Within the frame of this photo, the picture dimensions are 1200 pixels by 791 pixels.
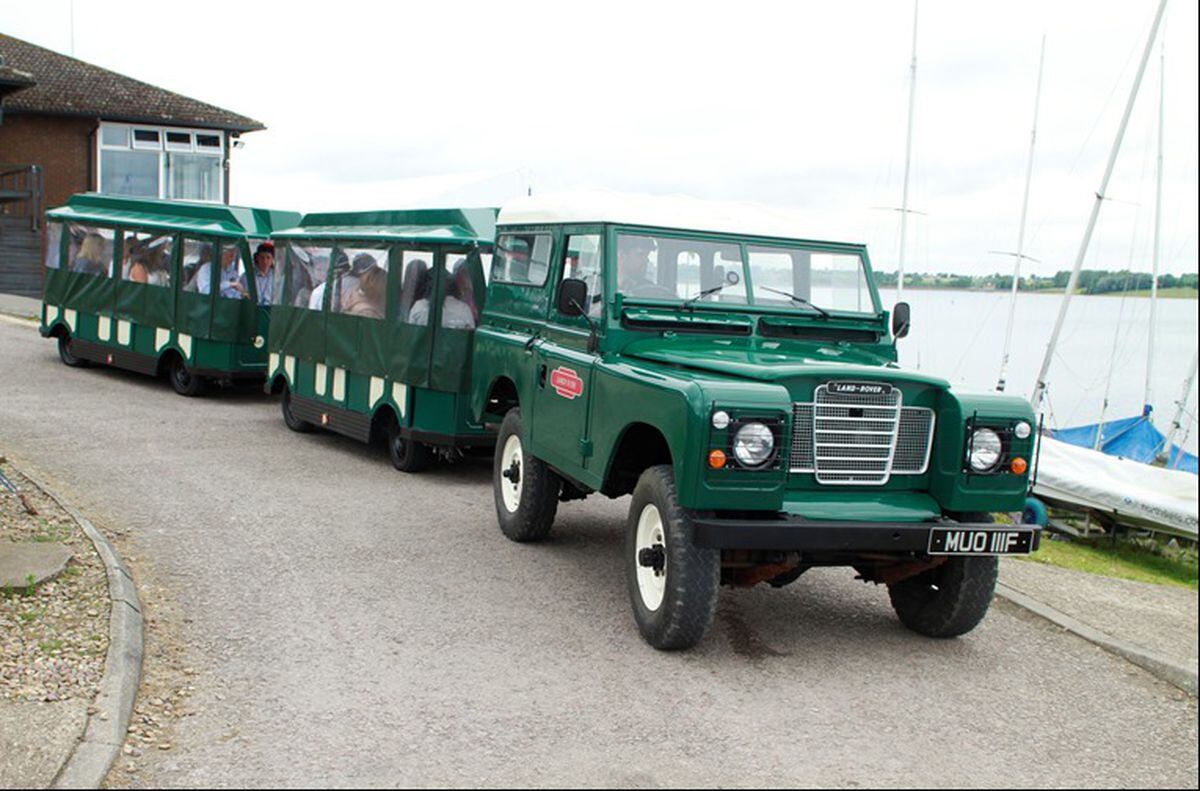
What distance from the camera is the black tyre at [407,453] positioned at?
1297 centimetres

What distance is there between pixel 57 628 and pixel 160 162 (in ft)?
114

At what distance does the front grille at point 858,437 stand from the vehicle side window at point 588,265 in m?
1.89

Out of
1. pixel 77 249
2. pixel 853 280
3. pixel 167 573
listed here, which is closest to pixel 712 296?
pixel 853 280

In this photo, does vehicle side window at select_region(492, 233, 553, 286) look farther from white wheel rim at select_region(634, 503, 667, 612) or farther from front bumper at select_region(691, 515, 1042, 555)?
front bumper at select_region(691, 515, 1042, 555)

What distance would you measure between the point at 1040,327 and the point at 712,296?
22.8m

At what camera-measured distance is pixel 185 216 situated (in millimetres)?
19250

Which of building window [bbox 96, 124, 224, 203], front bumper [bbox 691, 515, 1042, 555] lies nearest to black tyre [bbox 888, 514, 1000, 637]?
front bumper [bbox 691, 515, 1042, 555]

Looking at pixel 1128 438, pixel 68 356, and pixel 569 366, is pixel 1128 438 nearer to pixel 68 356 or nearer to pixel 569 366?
pixel 68 356

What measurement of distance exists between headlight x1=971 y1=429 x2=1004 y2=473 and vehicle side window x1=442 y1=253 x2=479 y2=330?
6411mm

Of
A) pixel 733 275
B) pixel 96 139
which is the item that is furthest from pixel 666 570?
pixel 96 139

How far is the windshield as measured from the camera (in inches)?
342

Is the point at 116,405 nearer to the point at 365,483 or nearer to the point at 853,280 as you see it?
the point at 365,483

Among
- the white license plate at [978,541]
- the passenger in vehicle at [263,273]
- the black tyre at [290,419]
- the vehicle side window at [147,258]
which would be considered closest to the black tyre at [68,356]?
the vehicle side window at [147,258]

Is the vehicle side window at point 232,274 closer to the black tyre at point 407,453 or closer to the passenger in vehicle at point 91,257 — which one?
the passenger in vehicle at point 91,257
